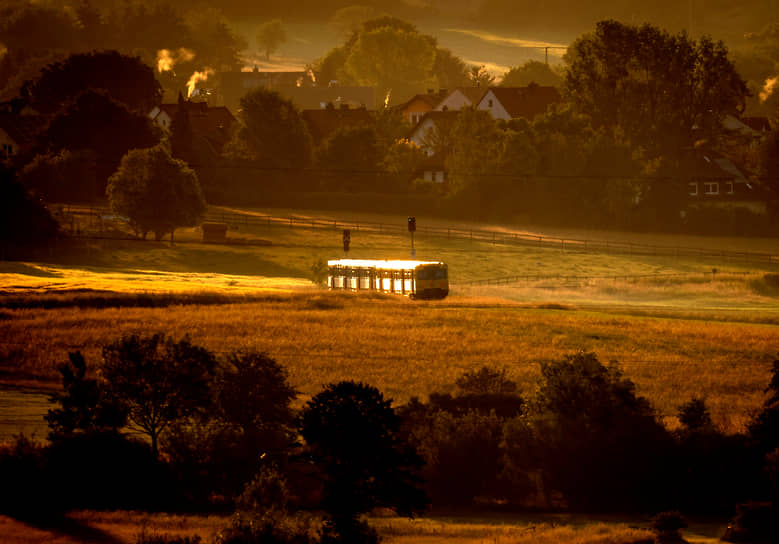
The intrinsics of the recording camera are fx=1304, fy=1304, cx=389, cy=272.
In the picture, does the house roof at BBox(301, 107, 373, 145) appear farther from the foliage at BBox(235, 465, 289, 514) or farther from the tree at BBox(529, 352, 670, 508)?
the foliage at BBox(235, 465, 289, 514)

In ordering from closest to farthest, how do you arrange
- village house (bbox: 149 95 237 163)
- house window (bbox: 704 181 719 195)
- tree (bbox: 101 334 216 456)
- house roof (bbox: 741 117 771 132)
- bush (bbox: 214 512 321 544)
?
bush (bbox: 214 512 321 544), tree (bbox: 101 334 216 456), village house (bbox: 149 95 237 163), house window (bbox: 704 181 719 195), house roof (bbox: 741 117 771 132)

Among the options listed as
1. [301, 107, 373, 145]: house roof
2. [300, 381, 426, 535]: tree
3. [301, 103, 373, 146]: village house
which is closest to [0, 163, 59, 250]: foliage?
[301, 103, 373, 146]: village house

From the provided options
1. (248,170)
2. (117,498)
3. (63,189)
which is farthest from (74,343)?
(248,170)

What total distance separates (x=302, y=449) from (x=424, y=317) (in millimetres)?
33621

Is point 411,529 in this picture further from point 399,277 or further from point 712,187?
point 712,187

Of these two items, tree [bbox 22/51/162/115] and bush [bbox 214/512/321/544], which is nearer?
bush [bbox 214/512/321/544]

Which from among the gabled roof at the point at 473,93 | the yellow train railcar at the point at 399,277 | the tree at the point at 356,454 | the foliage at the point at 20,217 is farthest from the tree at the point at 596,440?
the gabled roof at the point at 473,93

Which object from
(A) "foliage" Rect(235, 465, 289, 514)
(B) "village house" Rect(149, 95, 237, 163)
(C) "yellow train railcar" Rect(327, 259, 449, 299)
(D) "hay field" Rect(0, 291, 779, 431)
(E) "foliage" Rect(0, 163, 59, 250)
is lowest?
(A) "foliage" Rect(235, 465, 289, 514)

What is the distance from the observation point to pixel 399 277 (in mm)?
87312

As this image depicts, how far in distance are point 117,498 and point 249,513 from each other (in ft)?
29.5

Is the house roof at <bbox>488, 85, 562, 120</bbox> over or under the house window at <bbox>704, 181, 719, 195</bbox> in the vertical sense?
over

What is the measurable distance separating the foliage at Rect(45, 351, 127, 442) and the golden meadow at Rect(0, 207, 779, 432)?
41.2 ft

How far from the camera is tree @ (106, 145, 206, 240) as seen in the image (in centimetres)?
10725

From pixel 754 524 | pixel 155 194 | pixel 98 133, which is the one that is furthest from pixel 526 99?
pixel 754 524
